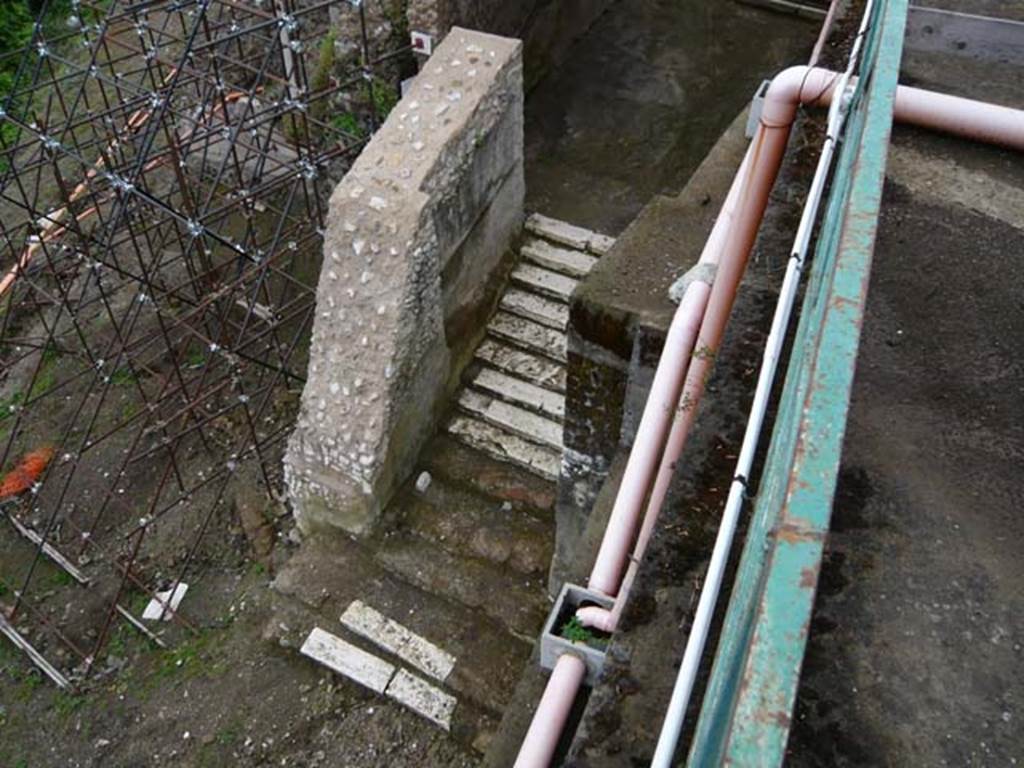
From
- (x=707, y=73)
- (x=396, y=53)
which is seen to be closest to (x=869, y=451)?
(x=396, y=53)

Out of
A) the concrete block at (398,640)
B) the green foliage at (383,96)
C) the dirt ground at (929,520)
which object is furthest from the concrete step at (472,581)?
the green foliage at (383,96)

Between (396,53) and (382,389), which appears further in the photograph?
(396,53)

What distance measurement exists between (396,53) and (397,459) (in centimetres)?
352

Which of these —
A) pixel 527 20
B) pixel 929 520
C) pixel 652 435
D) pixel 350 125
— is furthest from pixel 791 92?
pixel 527 20

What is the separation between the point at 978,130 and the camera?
311cm

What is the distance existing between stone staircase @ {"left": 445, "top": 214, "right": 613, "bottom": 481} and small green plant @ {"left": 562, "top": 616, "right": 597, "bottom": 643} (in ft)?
11.3

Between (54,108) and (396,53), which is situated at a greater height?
(396,53)

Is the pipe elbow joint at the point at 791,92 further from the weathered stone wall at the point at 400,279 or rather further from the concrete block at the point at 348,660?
the concrete block at the point at 348,660

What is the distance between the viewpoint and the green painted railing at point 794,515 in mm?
1115

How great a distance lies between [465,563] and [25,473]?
4.14 metres

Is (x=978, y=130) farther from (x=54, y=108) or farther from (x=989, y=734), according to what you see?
(x=54, y=108)

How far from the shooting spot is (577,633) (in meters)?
3.03

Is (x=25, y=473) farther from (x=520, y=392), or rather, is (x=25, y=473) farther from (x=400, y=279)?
(x=520, y=392)

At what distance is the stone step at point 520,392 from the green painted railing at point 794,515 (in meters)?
4.72
